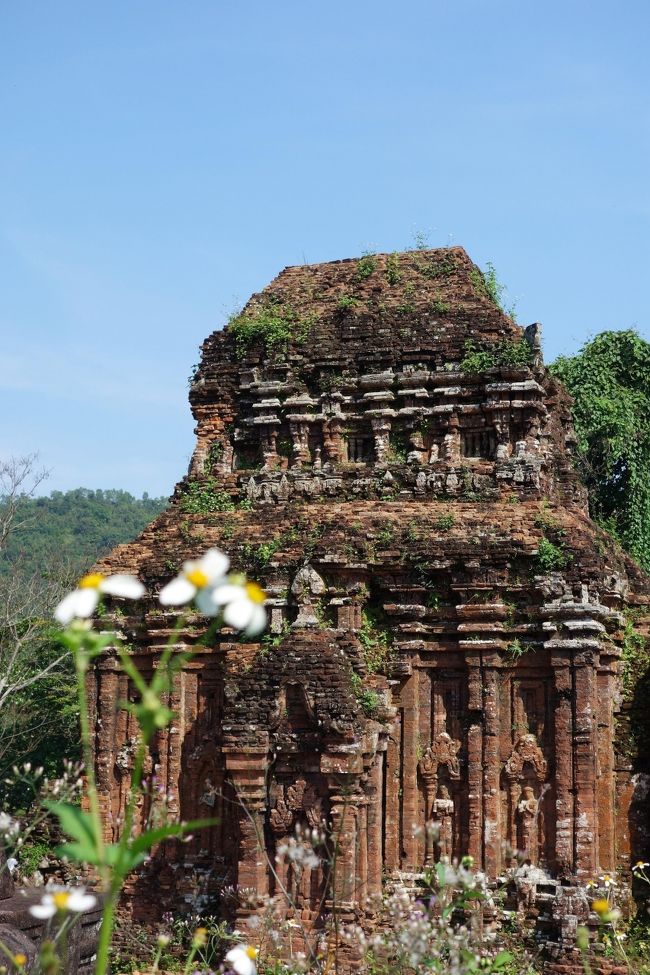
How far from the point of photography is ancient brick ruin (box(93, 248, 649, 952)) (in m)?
16.3

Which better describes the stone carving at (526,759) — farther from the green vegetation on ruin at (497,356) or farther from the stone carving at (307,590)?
the green vegetation on ruin at (497,356)

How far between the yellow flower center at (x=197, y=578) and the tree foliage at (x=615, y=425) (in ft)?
82.5

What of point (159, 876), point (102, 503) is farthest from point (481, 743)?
point (102, 503)

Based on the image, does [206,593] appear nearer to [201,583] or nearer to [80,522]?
[201,583]

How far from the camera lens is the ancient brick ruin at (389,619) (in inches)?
640

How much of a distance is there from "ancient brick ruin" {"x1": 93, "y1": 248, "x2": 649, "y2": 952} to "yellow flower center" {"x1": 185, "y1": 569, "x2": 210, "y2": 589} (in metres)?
11.5

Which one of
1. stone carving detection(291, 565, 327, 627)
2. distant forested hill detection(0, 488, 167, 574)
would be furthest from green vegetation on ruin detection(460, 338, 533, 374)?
distant forested hill detection(0, 488, 167, 574)

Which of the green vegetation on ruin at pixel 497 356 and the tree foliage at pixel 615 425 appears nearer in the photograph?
the green vegetation on ruin at pixel 497 356

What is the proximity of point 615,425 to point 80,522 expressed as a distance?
60.6m

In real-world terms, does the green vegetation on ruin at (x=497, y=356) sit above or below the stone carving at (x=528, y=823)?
above

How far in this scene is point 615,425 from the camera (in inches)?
1134

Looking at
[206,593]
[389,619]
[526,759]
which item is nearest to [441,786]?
[526,759]

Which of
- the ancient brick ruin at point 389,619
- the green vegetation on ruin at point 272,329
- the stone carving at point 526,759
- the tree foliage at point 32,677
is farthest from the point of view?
the tree foliage at point 32,677

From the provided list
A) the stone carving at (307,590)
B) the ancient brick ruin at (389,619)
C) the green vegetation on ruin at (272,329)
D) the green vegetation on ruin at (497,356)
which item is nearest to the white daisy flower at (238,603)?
the ancient brick ruin at (389,619)
